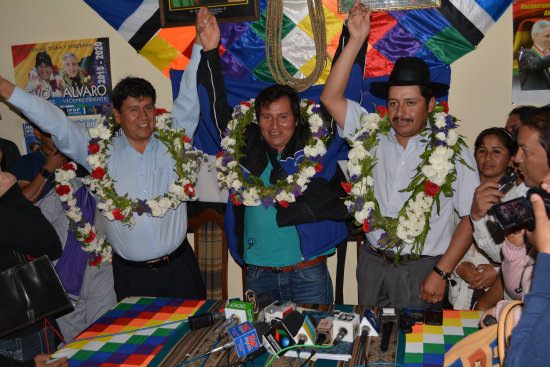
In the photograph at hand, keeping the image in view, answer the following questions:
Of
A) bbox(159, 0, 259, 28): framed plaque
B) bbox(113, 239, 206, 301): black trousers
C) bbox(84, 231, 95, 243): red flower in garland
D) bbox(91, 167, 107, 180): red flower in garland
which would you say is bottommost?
bbox(113, 239, 206, 301): black trousers

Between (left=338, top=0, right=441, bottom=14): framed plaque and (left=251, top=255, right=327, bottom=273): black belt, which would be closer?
(left=251, top=255, right=327, bottom=273): black belt

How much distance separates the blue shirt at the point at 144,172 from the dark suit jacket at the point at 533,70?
2436 millimetres

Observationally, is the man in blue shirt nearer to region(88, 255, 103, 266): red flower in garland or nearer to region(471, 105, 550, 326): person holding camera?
region(88, 255, 103, 266): red flower in garland

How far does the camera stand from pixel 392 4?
3.39 metres

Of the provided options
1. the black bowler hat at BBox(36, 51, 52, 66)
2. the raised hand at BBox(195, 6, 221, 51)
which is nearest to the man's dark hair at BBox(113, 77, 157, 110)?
the raised hand at BBox(195, 6, 221, 51)

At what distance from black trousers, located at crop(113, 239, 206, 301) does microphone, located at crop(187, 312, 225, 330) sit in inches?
36.5

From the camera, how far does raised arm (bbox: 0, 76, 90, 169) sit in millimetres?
2729

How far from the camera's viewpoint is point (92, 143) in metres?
3.07

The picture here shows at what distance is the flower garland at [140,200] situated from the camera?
296 centimetres

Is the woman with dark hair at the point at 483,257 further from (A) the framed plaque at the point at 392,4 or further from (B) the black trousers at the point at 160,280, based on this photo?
(B) the black trousers at the point at 160,280

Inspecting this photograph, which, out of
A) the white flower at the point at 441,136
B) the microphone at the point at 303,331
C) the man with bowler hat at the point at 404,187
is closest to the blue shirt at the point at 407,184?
the man with bowler hat at the point at 404,187

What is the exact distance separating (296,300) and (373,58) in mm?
2020

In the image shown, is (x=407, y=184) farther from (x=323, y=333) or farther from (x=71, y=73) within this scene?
(x=71, y=73)

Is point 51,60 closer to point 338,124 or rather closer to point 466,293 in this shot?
point 338,124
